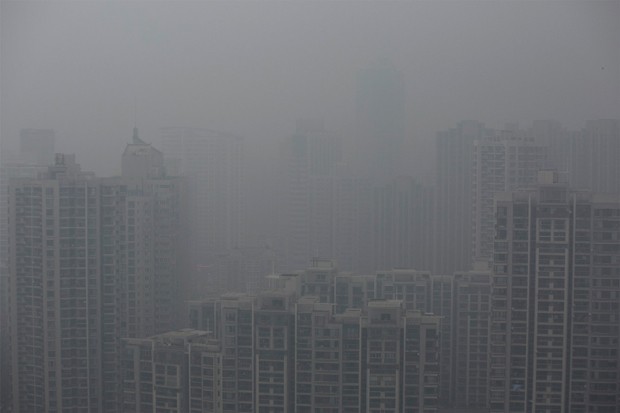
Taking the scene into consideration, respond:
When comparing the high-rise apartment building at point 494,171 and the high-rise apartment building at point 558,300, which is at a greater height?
the high-rise apartment building at point 494,171

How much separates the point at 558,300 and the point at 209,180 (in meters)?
1.90

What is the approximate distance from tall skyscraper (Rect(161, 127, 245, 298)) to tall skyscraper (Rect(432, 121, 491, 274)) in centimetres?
102

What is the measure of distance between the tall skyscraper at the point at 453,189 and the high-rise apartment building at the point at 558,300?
57cm

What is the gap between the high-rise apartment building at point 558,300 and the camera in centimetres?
349

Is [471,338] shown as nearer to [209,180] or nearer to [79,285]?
[209,180]

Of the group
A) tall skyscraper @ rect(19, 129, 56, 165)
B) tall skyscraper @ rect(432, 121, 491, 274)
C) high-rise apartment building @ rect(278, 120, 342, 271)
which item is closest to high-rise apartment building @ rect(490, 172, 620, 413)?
tall skyscraper @ rect(432, 121, 491, 274)

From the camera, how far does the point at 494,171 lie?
4082 millimetres

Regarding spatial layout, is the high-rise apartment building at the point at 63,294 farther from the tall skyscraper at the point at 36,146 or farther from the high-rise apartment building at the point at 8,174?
the tall skyscraper at the point at 36,146

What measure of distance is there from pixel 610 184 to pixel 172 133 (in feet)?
7.20

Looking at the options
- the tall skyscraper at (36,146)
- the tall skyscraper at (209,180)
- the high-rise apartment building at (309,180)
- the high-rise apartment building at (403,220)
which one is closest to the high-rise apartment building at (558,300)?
the high-rise apartment building at (403,220)

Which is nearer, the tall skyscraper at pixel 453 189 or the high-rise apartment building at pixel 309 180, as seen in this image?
the tall skyscraper at pixel 453 189

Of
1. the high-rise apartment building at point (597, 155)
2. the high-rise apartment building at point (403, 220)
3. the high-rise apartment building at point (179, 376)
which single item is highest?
the high-rise apartment building at point (597, 155)

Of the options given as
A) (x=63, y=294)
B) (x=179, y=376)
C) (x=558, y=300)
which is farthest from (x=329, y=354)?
(x=63, y=294)

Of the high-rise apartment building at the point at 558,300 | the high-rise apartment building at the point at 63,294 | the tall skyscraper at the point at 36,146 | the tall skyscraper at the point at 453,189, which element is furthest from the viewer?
the tall skyscraper at the point at 36,146
